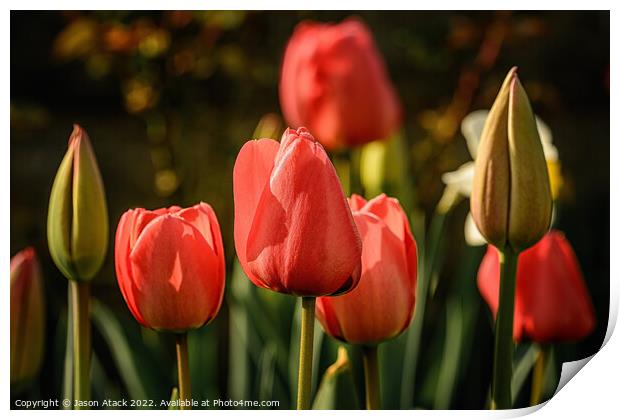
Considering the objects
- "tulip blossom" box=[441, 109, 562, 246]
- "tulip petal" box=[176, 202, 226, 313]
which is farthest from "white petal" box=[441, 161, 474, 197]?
"tulip petal" box=[176, 202, 226, 313]

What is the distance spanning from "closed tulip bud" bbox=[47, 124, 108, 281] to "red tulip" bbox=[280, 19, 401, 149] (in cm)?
32

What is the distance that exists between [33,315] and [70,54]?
13.7 inches

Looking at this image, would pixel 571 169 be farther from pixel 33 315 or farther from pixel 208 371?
pixel 33 315

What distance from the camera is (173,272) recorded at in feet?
1.98

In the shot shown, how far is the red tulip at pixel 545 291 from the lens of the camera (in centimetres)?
78

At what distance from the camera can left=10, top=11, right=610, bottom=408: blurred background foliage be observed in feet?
3.06

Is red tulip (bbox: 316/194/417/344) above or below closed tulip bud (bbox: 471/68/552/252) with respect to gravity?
below

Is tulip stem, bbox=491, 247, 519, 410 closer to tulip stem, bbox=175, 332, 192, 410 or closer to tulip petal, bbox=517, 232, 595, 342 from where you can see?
tulip petal, bbox=517, 232, 595, 342

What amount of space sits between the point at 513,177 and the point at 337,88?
0.33m

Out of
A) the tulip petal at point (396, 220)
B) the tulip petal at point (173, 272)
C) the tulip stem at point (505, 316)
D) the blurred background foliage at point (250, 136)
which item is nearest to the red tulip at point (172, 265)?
the tulip petal at point (173, 272)

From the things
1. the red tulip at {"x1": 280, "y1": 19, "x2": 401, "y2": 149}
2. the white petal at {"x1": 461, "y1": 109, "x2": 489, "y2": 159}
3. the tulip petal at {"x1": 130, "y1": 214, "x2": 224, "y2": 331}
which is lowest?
the tulip petal at {"x1": 130, "y1": 214, "x2": 224, "y2": 331}

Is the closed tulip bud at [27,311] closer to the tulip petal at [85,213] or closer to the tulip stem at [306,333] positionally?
the tulip petal at [85,213]

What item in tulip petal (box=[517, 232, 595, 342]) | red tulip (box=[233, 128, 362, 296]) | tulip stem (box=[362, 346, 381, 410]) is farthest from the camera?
tulip petal (box=[517, 232, 595, 342])

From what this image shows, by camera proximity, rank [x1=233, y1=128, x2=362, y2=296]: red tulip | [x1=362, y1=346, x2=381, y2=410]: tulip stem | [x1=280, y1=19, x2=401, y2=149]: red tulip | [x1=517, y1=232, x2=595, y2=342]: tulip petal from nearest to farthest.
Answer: [x1=233, y1=128, x2=362, y2=296]: red tulip
[x1=362, y1=346, x2=381, y2=410]: tulip stem
[x1=517, y1=232, x2=595, y2=342]: tulip petal
[x1=280, y1=19, x2=401, y2=149]: red tulip
